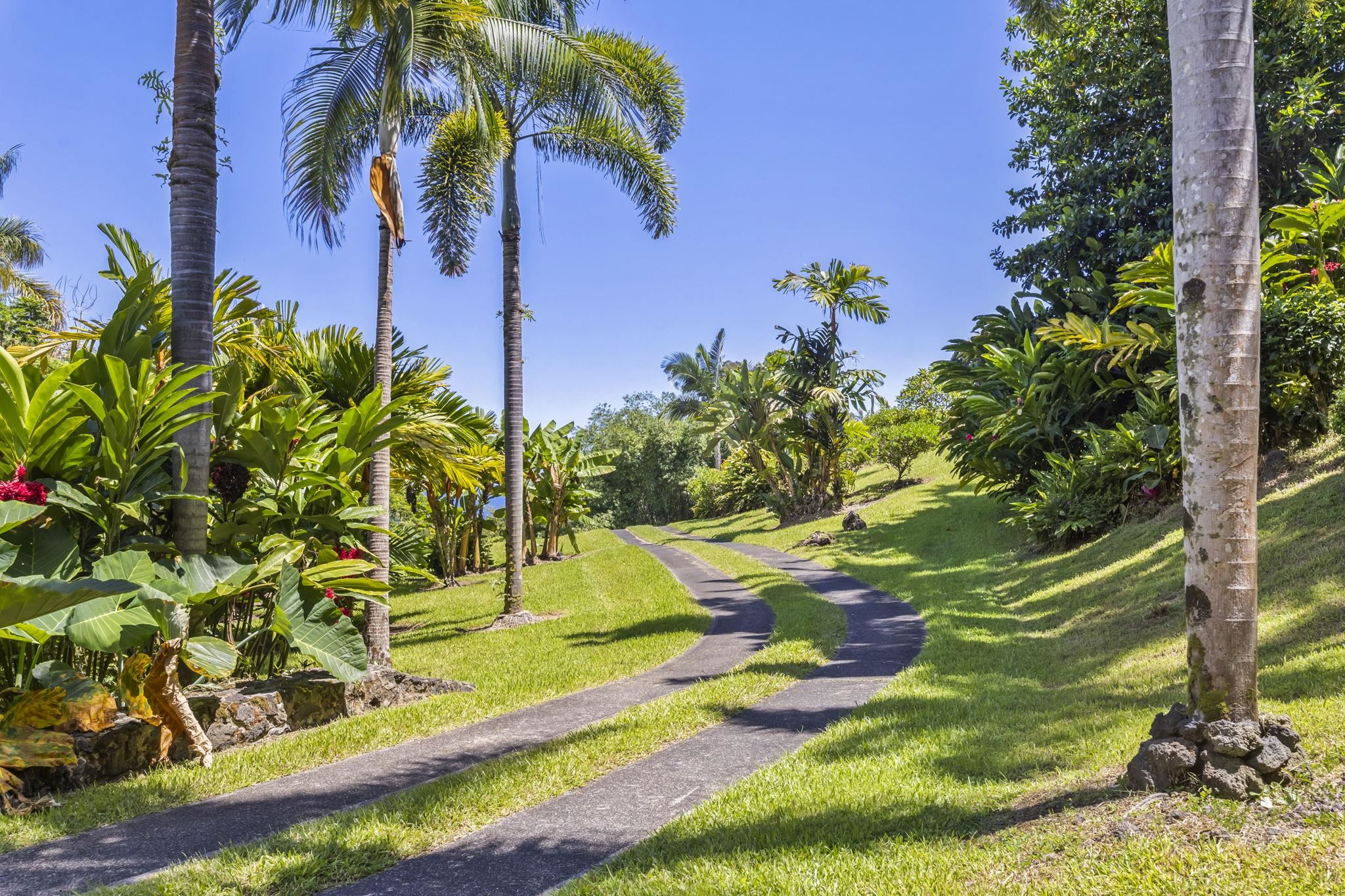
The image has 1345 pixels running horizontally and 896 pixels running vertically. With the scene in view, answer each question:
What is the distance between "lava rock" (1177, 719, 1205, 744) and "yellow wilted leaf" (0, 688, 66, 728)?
6.26 m

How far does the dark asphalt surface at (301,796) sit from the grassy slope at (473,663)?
191mm

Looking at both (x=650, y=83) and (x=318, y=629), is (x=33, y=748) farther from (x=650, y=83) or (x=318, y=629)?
(x=650, y=83)

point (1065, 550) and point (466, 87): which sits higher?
Answer: point (466, 87)

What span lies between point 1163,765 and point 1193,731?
0.21 metres

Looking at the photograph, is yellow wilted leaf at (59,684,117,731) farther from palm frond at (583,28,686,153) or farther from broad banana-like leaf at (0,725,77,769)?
palm frond at (583,28,686,153)

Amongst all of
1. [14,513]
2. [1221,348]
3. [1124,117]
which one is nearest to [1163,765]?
[1221,348]

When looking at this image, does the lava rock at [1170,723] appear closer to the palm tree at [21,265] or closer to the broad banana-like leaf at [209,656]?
the broad banana-like leaf at [209,656]

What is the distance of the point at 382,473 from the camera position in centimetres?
920

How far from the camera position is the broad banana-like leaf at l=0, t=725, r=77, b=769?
15.1 ft

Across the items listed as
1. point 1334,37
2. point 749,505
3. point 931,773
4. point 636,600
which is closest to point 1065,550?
point 636,600

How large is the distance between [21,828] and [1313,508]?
11181mm

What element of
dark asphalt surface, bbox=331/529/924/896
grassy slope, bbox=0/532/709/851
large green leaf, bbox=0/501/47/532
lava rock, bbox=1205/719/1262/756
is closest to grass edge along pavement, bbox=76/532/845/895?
dark asphalt surface, bbox=331/529/924/896

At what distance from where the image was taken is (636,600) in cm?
1412

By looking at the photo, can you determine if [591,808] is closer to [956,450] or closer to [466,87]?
[466,87]
